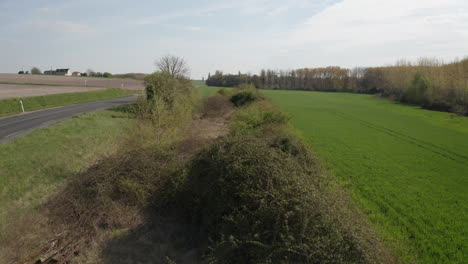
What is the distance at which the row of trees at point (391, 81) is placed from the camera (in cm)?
4341

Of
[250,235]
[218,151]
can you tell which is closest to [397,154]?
[218,151]

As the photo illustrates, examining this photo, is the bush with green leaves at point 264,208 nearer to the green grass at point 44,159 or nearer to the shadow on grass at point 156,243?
the shadow on grass at point 156,243

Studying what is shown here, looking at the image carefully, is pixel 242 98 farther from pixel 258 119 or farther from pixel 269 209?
pixel 269 209

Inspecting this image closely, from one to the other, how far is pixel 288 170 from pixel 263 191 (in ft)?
2.55

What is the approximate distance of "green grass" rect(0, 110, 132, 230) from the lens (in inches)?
364

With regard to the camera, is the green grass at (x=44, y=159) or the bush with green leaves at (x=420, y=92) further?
the bush with green leaves at (x=420, y=92)

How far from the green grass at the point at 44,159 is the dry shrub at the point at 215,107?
492 inches

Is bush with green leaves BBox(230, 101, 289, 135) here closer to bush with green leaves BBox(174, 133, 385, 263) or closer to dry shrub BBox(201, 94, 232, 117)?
bush with green leaves BBox(174, 133, 385, 263)

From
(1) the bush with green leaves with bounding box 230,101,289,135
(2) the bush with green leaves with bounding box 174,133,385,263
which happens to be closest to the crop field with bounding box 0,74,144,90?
(1) the bush with green leaves with bounding box 230,101,289,135

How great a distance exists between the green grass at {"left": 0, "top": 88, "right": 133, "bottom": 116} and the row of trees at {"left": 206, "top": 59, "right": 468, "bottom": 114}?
54228 millimetres

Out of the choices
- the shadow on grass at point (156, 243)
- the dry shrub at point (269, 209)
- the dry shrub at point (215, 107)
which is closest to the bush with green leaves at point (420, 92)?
the dry shrub at point (215, 107)

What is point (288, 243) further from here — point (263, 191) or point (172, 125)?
point (172, 125)

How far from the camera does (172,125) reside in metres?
14.4

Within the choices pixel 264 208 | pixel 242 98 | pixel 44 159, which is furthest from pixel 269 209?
pixel 242 98
